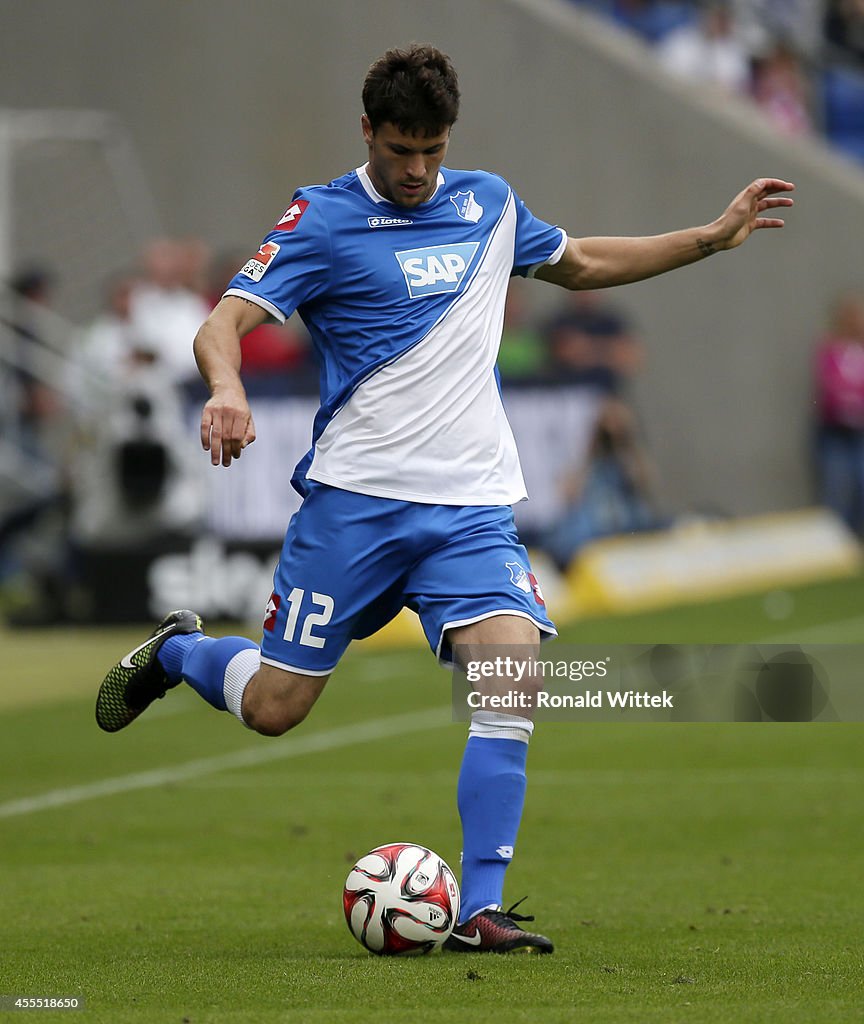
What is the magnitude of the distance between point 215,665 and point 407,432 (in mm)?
1091

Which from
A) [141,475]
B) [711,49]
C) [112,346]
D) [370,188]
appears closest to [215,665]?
[370,188]

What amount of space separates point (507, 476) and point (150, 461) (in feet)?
34.7

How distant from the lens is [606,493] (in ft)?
61.8

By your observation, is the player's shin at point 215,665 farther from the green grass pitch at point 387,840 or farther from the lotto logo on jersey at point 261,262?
the lotto logo on jersey at point 261,262

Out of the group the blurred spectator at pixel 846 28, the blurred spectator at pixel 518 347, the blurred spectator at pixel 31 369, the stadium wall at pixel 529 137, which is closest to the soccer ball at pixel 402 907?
the blurred spectator at pixel 518 347

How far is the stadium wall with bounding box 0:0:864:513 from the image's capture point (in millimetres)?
22984

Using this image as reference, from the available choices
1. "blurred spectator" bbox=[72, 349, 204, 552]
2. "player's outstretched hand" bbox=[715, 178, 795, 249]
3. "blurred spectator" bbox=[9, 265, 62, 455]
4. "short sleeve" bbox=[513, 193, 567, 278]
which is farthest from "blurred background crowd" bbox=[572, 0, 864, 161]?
"short sleeve" bbox=[513, 193, 567, 278]

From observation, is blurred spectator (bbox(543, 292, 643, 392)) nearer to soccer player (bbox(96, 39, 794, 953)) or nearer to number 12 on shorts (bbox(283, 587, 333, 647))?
soccer player (bbox(96, 39, 794, 953))

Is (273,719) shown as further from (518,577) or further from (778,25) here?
(778,25)

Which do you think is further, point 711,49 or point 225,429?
point 711,49

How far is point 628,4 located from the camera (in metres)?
25.4

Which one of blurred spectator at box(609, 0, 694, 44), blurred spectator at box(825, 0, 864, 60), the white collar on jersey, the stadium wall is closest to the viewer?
the white collar on jersey

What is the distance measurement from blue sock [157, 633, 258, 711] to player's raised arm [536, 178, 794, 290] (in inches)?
60.8

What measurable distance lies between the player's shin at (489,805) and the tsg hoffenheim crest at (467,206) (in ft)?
4.88
